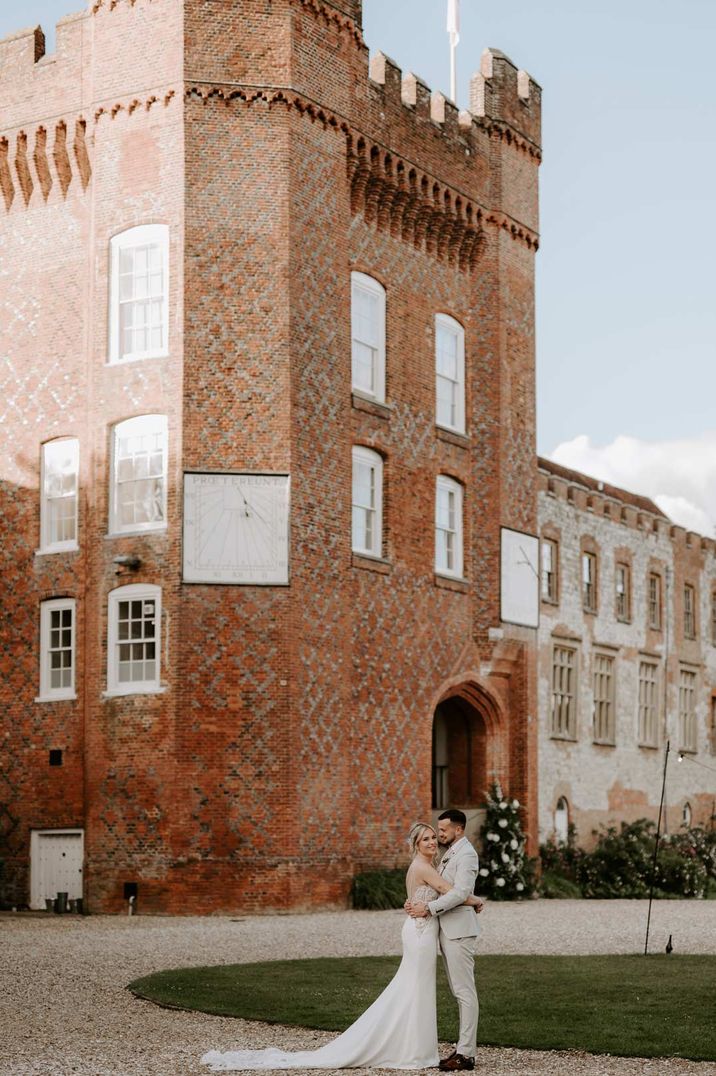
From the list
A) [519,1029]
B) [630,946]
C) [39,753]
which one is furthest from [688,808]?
[519,1029]

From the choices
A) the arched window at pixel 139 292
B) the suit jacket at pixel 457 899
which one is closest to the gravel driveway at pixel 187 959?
the suit jacket at pixel 457 899

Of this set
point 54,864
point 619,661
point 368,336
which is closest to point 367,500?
point 368,336

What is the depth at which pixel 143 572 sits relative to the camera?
27.9 meters

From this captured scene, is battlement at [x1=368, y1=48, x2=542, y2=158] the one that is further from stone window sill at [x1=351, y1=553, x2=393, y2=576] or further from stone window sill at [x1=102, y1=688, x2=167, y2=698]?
stone window sill at [x1=102, y1=688, x2=167, y2=698]

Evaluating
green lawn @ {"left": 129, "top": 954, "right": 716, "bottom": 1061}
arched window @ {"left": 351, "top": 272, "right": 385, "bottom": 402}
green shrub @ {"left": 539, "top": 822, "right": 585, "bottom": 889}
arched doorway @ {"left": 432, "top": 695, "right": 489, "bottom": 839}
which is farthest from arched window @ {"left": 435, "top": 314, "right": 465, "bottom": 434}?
green lawn @ {"left": 129, "top": 954, "right": 716, "bottom": 1061}

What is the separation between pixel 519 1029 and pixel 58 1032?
3670 mm

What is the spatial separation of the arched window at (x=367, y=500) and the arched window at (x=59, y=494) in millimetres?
4998

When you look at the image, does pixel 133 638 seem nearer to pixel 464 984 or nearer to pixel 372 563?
pixel 372 563

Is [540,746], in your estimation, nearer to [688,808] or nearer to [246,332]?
[688,808]

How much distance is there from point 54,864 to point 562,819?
13.9 metres

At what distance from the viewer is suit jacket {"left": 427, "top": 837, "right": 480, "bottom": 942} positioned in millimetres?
11953

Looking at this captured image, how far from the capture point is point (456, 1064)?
461 inches

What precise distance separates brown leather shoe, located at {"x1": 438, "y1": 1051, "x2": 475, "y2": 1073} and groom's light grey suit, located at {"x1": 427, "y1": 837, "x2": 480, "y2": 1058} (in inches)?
1.6

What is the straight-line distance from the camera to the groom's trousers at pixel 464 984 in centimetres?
1181
